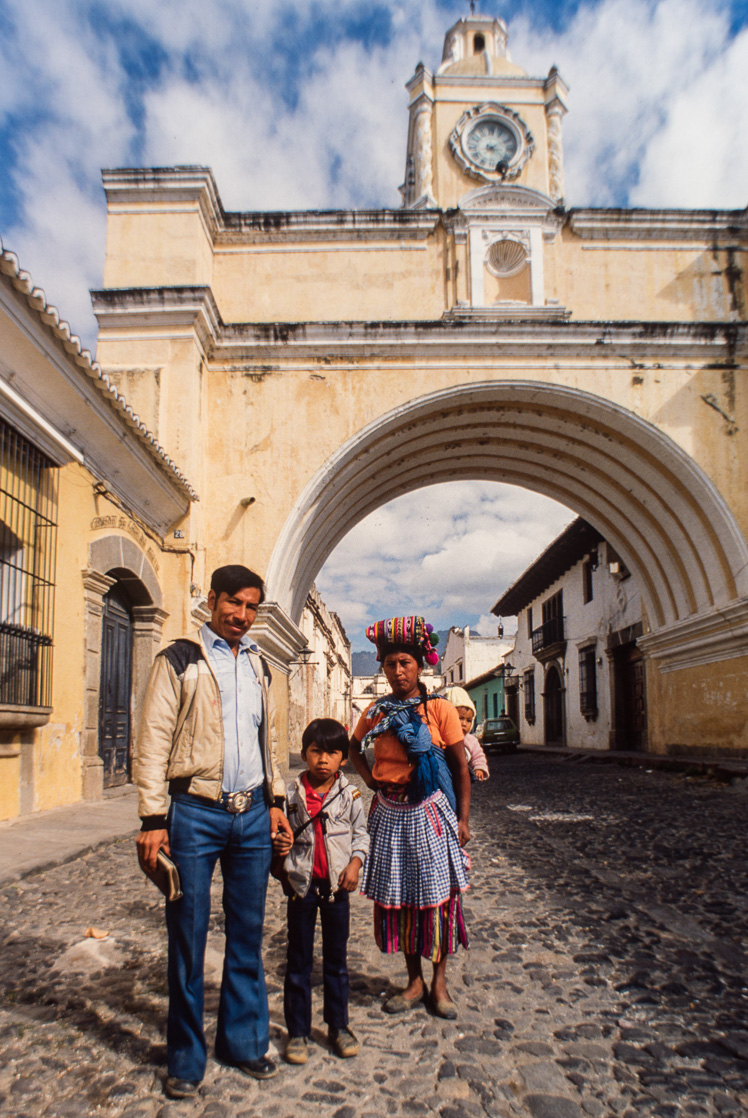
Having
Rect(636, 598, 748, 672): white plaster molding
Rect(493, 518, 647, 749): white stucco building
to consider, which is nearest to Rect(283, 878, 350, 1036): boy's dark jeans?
Rect(636, 598, 748, 672): white plaster molding

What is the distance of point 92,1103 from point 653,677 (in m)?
12.9

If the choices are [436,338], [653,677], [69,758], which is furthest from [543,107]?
[69,758]

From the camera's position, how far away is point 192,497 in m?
9.73

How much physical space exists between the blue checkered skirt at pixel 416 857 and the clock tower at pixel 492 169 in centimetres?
1003

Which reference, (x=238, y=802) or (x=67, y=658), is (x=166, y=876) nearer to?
(x=238, y=802)

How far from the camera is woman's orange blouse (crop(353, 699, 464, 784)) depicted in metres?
2.65

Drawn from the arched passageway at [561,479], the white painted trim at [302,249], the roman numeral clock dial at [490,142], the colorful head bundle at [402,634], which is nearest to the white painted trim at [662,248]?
the roman numeral clock dial at [490,142]

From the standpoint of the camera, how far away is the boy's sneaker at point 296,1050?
2127 millimetres

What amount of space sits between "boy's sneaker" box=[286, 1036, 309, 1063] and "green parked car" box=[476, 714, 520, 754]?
1983 centimetres

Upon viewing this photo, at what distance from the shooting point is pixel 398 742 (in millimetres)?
2656

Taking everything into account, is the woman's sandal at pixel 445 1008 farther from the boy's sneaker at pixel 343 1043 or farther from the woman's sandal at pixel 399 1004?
the boy's sneaker at pixel 343 1043

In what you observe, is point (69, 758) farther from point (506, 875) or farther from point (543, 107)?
point (543, 107)

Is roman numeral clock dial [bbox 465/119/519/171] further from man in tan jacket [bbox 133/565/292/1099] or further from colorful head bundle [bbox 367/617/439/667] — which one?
man in tan jacket [bbox 133/565/292/1099]

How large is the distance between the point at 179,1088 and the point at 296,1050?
0.35m
